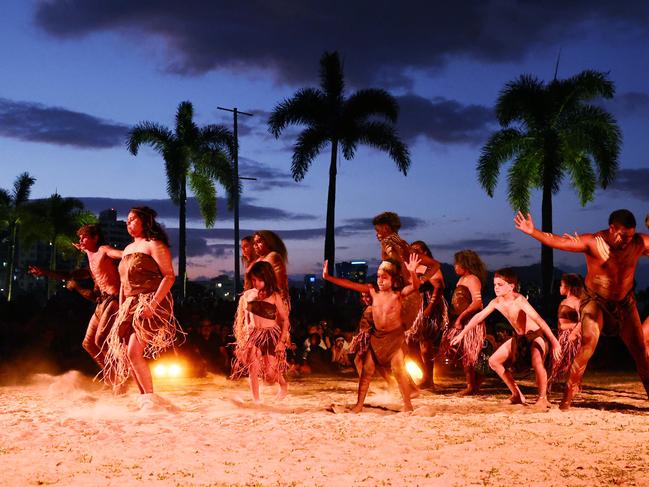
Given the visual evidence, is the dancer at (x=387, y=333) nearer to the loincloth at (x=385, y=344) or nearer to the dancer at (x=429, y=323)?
the loincloth at (x=385, y=344)

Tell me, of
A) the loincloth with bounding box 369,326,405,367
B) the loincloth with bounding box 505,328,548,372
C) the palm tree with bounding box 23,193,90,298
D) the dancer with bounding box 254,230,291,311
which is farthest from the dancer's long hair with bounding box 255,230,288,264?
the palm tree with bounding box 23,193,90,298

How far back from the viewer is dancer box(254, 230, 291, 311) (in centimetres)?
849

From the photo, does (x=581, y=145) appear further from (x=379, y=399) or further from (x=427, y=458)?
(x=427, y=458)

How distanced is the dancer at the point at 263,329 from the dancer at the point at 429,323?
1897mm

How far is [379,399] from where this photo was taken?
28.7 ft

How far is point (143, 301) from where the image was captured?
743 centimetres

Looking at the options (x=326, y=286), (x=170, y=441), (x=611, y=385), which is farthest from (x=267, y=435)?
(x=326, y=286)

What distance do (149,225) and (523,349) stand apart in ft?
13.3

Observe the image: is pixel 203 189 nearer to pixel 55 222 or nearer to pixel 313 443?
pixel 55 222

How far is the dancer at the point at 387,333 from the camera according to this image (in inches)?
295

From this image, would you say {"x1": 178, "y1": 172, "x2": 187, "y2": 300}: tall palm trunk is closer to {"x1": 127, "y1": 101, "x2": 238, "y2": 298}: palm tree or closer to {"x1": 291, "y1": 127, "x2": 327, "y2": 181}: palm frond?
{"x1": 127, "y1": 101, "x2": 238, "y2": 298}: palm tree

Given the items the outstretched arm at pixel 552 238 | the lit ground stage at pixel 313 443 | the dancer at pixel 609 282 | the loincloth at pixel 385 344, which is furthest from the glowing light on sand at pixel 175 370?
the outstretched arm at pixel 552 238

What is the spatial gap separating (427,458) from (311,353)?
7.51m

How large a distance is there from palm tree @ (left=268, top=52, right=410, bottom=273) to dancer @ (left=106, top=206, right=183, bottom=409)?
20382 millimetres
